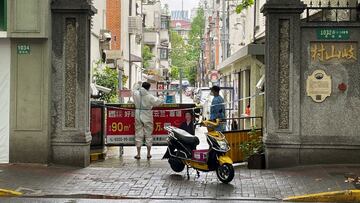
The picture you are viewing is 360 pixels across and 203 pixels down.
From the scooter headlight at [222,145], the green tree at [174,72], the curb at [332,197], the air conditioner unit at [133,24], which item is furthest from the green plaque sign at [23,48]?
the green tree at [174,72]

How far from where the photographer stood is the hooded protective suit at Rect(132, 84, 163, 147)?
15.4 metres

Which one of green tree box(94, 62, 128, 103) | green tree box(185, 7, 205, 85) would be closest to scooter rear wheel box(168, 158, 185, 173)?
green tree box(94, 62, 128, 103)

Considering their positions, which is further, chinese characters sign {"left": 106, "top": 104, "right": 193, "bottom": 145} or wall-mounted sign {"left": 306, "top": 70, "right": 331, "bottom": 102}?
chinese characters sign {"left": 106, "top": 104, "right": 193, "bottom": 145}

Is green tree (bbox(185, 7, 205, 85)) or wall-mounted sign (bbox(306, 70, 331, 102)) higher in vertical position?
green tree (bbox(185, 7, 205, 85))

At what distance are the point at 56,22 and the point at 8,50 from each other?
3.87 ft

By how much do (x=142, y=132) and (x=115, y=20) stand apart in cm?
2315

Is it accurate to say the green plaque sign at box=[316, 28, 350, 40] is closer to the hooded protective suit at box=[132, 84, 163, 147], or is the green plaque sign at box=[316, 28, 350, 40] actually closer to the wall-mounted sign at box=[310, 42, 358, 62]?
the wall-mounted sign at box=[310, 42, 358, 62]

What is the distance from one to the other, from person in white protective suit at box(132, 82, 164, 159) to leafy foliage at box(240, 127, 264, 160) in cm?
240

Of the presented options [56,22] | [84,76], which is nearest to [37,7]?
[56,22]

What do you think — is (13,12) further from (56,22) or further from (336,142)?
(336,142)

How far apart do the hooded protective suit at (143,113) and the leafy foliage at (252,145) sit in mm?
2395

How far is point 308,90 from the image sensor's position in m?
13.4

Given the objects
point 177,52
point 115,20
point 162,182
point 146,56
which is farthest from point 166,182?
point 177,52

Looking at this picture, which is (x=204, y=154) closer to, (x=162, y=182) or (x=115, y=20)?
(x=162, y=182)
